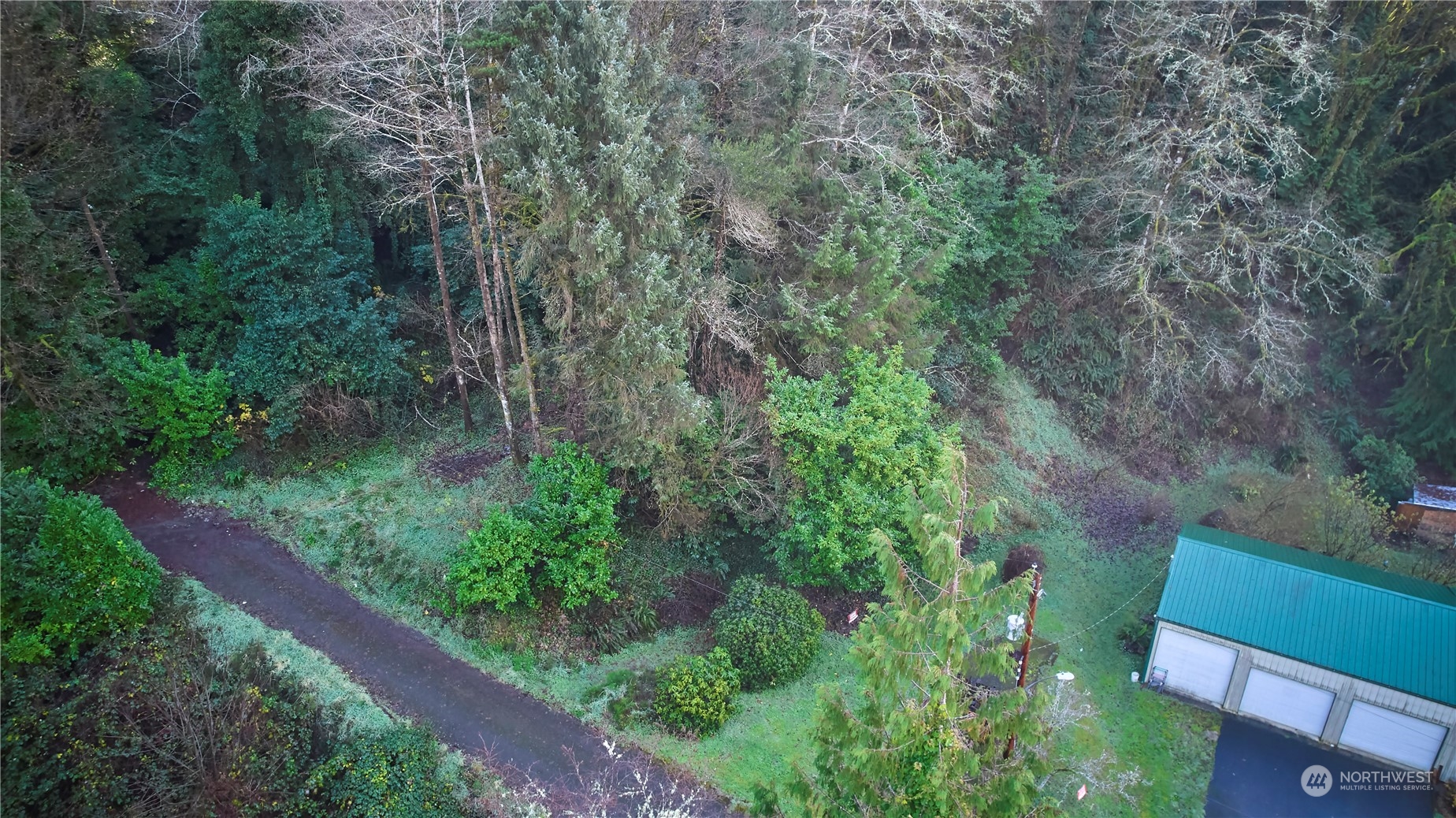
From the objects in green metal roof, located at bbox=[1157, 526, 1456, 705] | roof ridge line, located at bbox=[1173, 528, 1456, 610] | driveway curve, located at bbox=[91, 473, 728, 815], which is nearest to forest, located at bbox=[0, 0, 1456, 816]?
driveway curve, located at bbox=[91, 473, 728, 815]

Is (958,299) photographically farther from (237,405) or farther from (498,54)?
(237,405)

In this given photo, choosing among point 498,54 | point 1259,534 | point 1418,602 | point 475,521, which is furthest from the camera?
point 1259,534

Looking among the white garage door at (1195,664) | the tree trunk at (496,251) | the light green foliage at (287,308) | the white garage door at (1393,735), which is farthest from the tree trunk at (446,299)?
the white garage door at (1393,735)

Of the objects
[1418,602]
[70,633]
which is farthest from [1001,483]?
[70,633]

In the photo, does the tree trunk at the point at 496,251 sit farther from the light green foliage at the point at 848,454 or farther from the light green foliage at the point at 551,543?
the light green foliage at the point at 848,454

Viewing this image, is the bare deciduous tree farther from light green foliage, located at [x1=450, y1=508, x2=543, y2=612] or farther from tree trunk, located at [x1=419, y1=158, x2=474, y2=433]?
tree trunk, located at [x1=419, y1=158, x2=474, y2=433]

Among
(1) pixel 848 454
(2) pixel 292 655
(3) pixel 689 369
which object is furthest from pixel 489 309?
(1) pixel 848 454

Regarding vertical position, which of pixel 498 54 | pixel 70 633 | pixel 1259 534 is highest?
pixel 498 54
